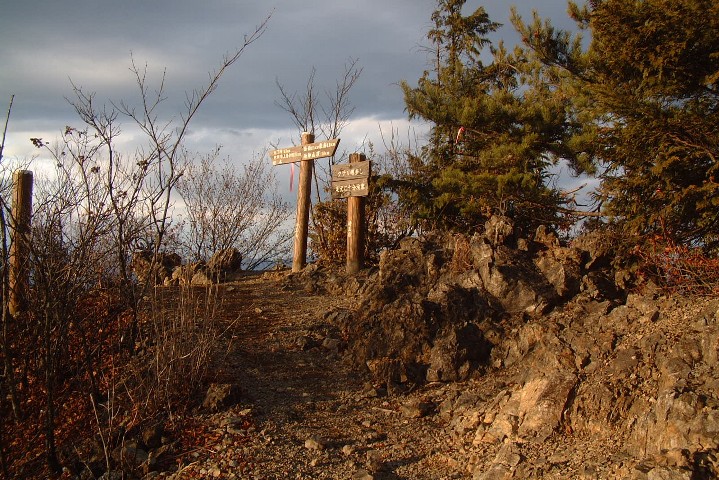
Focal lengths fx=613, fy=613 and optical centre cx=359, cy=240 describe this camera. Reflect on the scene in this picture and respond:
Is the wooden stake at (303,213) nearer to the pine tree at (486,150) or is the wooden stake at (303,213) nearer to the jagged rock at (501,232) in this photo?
the pine tree at (486,150)

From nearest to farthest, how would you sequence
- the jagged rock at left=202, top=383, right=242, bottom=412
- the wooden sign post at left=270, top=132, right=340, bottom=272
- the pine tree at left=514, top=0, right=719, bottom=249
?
the jagged rock at left=202, top=383, right=242, bottom=412 < the pine tree at left=514, top=0, right=719, bottom=249 < the wooden sign post at left=270, top=132, right=340, bottom=272

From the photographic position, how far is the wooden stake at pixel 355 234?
10401 millimetres

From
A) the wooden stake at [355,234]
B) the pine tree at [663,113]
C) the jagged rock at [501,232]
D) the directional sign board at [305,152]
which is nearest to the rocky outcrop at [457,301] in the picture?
the jagged rock at [501,232]

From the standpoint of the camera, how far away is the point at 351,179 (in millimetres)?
10602

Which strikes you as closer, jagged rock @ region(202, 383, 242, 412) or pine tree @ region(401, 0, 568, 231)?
jagged rock @ region(202, 383, 242, 412)

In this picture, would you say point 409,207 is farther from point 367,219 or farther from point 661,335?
point 661,335

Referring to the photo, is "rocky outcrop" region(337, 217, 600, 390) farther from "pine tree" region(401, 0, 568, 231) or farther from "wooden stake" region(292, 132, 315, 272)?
"wooden stake" region(292, 132, 315, 272)

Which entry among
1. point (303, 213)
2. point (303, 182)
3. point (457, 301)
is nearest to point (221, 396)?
point (457, 301)

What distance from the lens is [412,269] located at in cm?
821

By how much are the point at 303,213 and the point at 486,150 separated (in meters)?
3.52

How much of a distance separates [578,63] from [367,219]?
469 cm

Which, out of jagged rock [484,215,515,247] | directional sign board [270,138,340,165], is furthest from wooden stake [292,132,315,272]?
jagged rock [484,215,515,247]

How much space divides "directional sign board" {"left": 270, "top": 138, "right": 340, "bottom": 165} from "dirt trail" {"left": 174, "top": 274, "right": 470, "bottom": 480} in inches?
164

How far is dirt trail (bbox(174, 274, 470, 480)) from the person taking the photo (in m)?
4.69
